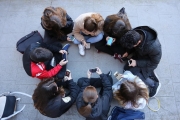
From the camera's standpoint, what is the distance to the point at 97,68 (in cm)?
241

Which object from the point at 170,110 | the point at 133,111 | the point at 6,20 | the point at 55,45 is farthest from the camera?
the point at 6,20

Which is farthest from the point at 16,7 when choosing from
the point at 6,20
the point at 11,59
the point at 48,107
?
the point at 48,107

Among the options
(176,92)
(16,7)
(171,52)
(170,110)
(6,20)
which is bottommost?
(170,110)

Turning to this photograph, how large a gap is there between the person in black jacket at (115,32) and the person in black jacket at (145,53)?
8.2 inches

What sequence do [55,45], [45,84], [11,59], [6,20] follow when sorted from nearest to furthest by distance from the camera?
[45,84], [55,45], [11,59], [6,20]

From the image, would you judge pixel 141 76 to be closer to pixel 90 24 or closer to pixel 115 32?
pixel 115 32

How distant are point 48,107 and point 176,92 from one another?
2397mm

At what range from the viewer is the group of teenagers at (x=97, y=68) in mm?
1885

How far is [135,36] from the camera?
196cm

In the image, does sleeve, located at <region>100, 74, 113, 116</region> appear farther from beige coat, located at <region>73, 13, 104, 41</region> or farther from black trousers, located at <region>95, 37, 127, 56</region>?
beige coat, located at <region>73, 13, 104, 41</region>

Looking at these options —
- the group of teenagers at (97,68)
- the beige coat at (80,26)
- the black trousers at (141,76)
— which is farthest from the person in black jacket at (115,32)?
the black trousers at (141,76)

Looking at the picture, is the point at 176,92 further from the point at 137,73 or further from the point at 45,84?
the point at 45,84

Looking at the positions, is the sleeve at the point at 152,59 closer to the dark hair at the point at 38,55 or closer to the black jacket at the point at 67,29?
the black jacket at the point at 67,29

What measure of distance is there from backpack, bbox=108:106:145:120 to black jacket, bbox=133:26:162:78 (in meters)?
0.68
